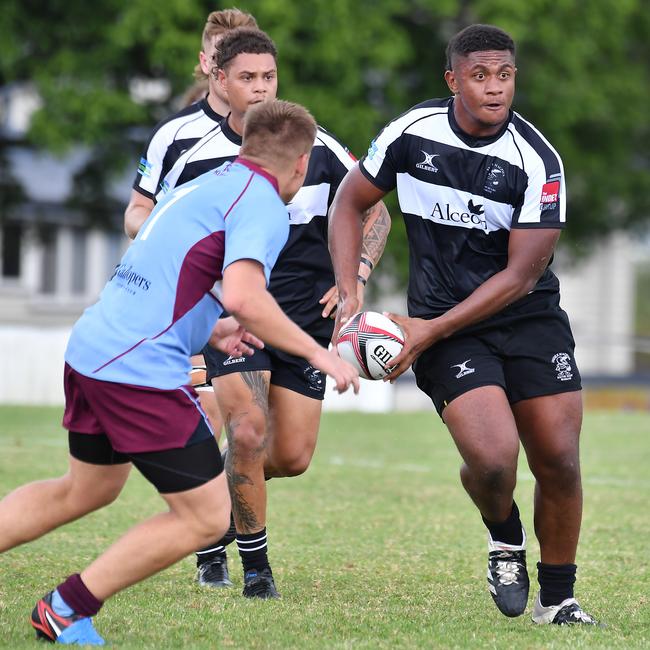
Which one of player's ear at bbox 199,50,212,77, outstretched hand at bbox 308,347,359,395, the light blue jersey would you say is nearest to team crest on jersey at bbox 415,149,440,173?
the light blue jersey

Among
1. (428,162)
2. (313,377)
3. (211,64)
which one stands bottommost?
(313,377)

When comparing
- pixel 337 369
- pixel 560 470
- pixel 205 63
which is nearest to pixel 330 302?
pixel 560 470

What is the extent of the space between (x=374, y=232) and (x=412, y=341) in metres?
1.33

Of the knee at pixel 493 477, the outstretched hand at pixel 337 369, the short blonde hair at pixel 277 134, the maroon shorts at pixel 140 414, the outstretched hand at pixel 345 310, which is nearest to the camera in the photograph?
the outstretched hand at pixel 337 369

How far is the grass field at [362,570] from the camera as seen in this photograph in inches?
212

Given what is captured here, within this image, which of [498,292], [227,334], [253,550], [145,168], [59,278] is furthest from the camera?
[59,278]

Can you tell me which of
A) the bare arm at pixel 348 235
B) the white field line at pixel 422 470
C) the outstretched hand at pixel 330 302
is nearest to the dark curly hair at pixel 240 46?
the bare arm at pixel 348 235

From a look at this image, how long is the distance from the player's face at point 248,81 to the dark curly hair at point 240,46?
29 mm

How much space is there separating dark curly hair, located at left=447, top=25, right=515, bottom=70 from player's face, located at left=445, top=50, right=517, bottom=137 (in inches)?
1.0

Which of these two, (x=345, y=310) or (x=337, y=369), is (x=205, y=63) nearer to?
(x=345, y=310)

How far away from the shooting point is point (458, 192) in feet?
19.4

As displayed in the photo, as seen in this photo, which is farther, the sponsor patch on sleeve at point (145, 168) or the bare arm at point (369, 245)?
the sponsor patch on sleeve at point (145, 168)

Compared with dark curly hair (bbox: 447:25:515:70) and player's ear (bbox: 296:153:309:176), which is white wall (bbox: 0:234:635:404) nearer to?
dark curly hair (bbox: 447:25:515:70)

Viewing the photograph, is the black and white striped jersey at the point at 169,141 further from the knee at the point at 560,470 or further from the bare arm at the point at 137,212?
the knee at the point at 560,470
